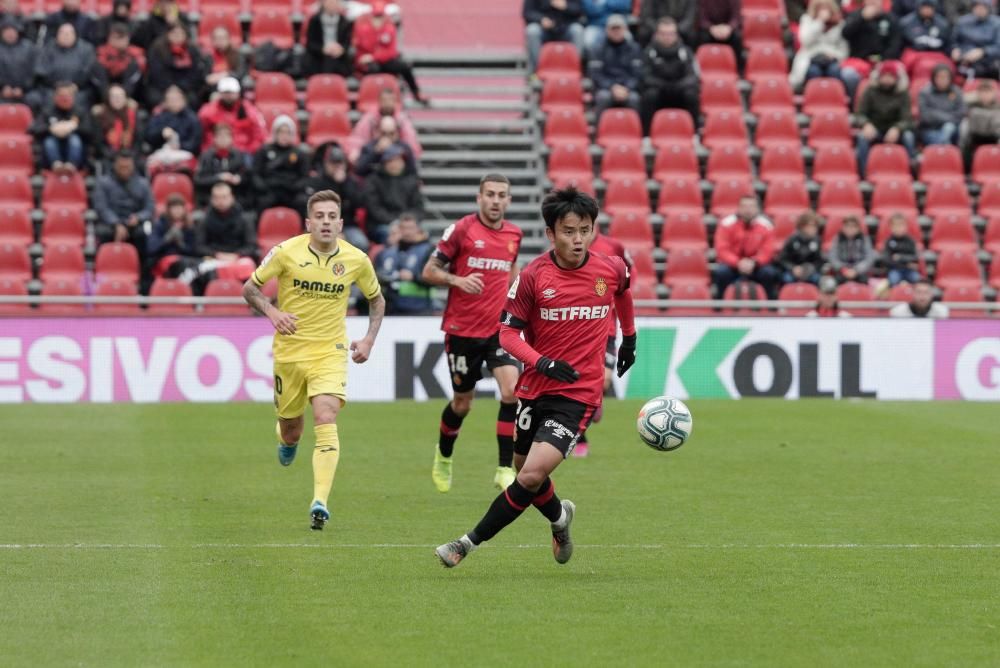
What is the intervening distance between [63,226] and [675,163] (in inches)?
342

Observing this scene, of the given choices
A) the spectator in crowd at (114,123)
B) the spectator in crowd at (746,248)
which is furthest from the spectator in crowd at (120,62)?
the spectator in crowd at (746,248)

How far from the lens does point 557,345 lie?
9.70m

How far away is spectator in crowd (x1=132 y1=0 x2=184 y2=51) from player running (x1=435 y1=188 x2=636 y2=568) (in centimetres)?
1662

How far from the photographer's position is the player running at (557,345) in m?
9.38

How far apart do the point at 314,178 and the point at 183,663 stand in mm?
16298

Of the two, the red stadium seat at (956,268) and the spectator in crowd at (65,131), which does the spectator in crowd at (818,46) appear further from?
the spectator in crowd at (65,131)

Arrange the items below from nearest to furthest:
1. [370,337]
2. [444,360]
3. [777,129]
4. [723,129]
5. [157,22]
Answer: [370,337] → [444,360] → [157,22] → [723,129] → [777,129]

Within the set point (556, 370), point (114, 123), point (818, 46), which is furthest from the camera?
point (818, 46)

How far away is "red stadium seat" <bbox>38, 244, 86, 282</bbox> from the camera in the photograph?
894 inches

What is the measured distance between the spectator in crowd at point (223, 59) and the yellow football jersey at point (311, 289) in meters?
13.5

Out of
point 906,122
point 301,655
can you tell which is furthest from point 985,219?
point 301,655

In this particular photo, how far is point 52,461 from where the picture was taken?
15289 mm

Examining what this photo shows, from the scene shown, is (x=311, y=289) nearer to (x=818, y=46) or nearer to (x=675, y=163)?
(x=675, y=163)

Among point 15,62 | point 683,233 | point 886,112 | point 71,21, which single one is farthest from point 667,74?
point 15,62
